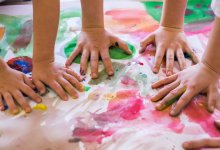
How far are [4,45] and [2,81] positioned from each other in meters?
0.23

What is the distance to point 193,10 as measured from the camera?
1.24m

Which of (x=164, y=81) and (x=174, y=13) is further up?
(x=174, y=13)

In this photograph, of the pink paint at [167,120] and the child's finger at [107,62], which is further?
the child's finger at [107,62]

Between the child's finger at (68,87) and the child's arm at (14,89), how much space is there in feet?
0.23

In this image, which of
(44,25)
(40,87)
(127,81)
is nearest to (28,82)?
(40,87)

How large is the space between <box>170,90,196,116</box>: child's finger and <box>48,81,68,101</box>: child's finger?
10.8 inches

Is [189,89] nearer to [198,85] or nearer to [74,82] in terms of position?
[198,85]

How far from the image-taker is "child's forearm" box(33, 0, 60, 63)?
31.9 inches

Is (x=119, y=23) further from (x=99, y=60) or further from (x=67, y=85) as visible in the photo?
(x=67, y=85)

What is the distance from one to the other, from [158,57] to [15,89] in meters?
0.41

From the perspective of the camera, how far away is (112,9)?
125cm

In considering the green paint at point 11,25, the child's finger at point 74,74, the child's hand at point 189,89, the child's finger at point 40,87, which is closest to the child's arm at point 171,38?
the child's hand at point 189,89

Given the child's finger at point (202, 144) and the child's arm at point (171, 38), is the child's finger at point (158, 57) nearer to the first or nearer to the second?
the child's arm at point (171, 38)

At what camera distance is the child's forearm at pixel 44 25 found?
0.81 metres
